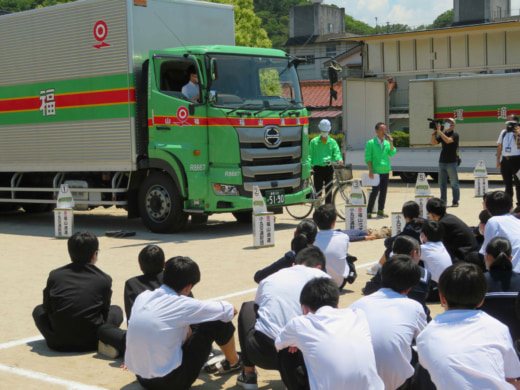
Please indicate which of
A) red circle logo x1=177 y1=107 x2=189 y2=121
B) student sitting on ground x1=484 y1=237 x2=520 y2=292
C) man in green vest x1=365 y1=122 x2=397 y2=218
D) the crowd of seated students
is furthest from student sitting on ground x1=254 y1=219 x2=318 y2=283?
man in green vest x1=365 y1=122 x2=397 y2=218

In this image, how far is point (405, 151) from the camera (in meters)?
25.4

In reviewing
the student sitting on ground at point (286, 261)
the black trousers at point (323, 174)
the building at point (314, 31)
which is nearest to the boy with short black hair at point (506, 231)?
the student sitting on ground at point (286, 261)

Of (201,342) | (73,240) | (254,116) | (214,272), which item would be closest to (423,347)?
(201,342)

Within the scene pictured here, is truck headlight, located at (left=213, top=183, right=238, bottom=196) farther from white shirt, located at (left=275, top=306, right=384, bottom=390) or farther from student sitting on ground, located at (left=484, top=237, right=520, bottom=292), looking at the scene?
white shirt, located at (left=275, top=306, right=384, bottom=390)

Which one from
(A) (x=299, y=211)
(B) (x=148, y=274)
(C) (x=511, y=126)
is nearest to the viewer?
(B) (x=148, y=274)

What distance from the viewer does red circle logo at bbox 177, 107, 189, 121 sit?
13344 millimetres

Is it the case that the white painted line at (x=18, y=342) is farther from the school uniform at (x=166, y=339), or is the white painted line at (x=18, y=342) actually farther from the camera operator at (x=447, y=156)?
the camera operator at (x=447, y=156)

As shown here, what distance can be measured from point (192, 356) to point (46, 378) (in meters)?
1.25

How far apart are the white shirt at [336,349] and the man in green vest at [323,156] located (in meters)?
11.0

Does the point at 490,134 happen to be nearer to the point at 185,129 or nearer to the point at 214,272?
the point at 185,129

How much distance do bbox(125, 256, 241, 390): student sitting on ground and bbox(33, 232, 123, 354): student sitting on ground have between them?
1030 mm

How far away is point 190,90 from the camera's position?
529 inches

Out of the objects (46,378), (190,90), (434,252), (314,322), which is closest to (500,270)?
(314,322)

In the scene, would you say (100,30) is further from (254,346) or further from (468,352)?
(468,352)
